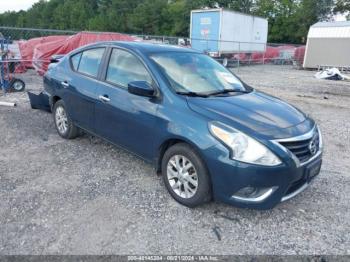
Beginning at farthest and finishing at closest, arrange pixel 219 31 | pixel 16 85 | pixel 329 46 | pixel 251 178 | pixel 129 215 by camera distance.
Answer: pixel 329 46, pixel 219 31, pixel 16 85, pixel 129 215, pixel 251 178

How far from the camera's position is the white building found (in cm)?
2139

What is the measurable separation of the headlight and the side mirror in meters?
0.98

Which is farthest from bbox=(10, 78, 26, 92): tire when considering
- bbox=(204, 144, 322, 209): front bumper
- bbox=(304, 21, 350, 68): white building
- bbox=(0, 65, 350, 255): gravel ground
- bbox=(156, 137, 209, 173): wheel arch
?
bbox=(304, 21, 350, 68): white building

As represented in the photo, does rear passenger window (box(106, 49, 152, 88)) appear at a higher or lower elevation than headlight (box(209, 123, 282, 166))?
higher

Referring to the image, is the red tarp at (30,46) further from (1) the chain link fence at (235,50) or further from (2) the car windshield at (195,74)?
(2) the car windshield at (195,74)

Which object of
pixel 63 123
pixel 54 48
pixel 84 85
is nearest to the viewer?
pixel 84 85

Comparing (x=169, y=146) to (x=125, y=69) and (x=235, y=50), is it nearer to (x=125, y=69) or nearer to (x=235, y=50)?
(x=125, y=69)

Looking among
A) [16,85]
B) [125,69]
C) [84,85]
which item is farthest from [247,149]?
[16,85]

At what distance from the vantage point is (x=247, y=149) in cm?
280

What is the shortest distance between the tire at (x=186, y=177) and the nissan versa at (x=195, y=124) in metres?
0.01

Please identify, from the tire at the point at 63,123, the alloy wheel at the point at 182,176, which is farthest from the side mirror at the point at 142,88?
the tire at the point at 63,123

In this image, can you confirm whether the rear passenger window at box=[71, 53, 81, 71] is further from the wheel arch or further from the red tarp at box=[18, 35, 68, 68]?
the red tarp at box=[18, 35, 68, 68]

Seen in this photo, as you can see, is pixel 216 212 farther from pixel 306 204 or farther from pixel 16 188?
pixel 16 188

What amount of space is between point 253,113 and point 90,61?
8.33 ft
